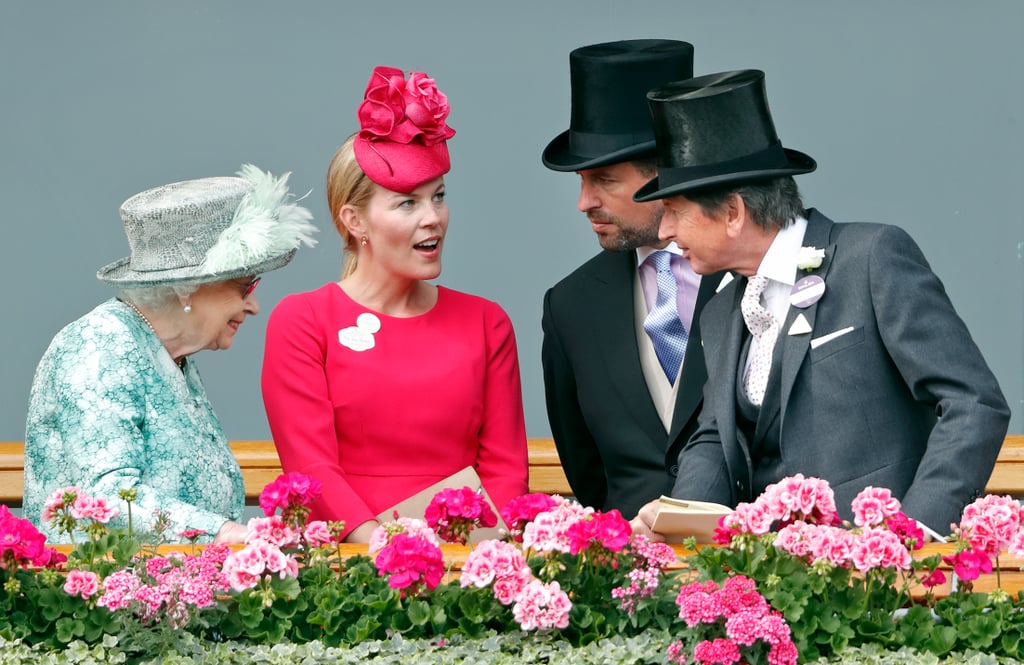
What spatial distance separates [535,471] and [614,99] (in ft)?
3.82

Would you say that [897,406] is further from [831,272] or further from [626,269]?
[626,269]

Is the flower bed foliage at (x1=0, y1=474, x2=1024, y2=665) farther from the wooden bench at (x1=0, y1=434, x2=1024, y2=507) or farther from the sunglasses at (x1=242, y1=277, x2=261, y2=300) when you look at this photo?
the wooden bench at (x1=0, y1=434, x2=1024, y2=507)

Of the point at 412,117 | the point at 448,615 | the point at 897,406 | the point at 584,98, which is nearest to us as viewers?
the point at 448,615

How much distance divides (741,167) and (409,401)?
0.94 m

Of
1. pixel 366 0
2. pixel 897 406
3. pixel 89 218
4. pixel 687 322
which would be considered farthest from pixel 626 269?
pixel 89 218

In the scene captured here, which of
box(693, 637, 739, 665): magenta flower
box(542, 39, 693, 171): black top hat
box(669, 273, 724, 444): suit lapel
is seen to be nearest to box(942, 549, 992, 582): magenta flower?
box(693, 637, 739, 665): magenta flower

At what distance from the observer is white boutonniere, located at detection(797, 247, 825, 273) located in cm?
398

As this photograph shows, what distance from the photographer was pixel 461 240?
6.23m

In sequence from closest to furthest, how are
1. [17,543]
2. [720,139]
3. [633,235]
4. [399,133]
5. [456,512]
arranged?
[17,543], [456,512], [720,139], [399,133], [633,235]

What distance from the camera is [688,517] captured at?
3635 mm

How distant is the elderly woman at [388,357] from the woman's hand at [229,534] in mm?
316

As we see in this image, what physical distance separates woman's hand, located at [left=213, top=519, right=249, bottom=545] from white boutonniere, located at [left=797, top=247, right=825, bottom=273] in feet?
4.17

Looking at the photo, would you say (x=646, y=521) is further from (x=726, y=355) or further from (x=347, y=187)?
(x=347, y=187)

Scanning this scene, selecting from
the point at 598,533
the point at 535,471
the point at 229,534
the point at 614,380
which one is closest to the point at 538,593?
the point at 598,533
